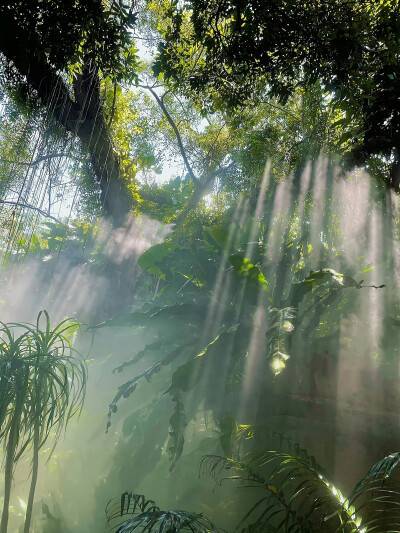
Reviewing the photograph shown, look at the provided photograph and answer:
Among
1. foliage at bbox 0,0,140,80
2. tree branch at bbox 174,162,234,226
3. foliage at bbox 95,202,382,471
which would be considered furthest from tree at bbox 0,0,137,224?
tree branch at bbox 174,162,234,226

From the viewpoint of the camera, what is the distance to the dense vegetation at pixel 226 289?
2.33 meters

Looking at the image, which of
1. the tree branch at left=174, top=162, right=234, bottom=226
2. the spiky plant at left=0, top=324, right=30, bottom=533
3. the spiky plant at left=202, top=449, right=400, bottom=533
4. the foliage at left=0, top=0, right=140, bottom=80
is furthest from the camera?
the tree branch at left=174, top=162, right=234, bottom=226

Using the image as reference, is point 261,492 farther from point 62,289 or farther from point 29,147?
point 62,289

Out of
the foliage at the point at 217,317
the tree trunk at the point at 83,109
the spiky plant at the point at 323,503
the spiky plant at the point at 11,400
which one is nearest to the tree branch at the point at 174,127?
the tree trunk at the point at 83,109

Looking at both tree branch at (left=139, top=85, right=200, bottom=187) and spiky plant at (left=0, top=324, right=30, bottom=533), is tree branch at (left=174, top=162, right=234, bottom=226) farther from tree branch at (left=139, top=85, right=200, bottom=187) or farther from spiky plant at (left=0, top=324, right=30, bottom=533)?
spiky plant at (left=0, top=324, right=30, bottom=533)

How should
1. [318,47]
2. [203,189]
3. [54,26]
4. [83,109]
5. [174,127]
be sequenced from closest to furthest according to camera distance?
1. [54,26]
2. [318,47]
3. [83,109]
4. [174,127]
5. [203,189]

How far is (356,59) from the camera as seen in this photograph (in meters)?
2.38

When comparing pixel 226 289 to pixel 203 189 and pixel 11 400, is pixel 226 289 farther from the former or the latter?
pixel 203 189

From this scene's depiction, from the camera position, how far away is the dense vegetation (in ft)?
7.64

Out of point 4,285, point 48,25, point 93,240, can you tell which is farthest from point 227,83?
point 4,285

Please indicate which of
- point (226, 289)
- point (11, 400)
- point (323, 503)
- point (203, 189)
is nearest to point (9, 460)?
point (11, 400)

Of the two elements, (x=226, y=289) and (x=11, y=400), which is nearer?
(x=11, y=400)

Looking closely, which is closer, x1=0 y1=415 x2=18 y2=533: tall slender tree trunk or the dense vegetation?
the dense vegetation

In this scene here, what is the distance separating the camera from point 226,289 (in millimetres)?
3893
